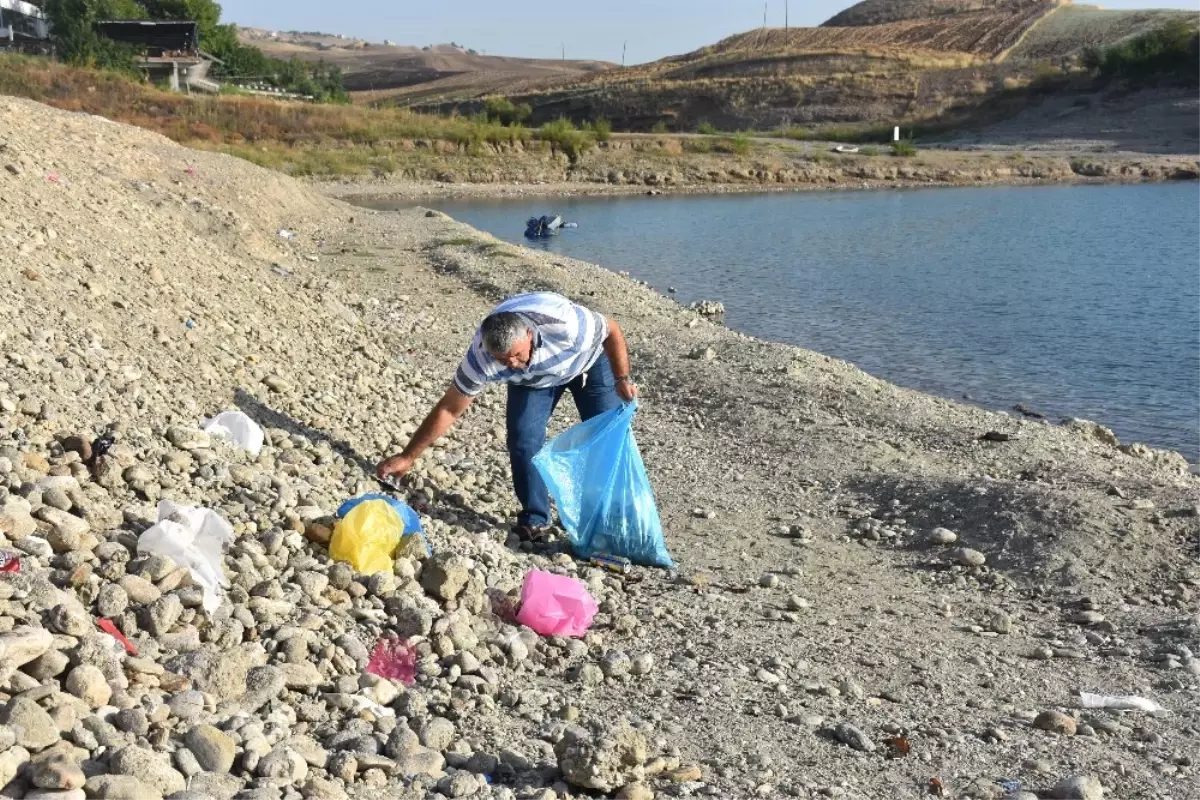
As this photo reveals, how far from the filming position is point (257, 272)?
11.5 meters

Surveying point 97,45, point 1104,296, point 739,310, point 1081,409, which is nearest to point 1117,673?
point 1081,409

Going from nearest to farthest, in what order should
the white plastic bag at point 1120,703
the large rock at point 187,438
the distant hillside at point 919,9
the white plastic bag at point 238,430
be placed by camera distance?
the white plastic bag at point 1120,703 → the large rock at point 187,438 → the white plastic bag at point 238,430 → the distant hillside at point 919,9

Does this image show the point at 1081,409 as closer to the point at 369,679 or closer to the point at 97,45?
the point at 369,679

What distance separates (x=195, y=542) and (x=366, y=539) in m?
0.72

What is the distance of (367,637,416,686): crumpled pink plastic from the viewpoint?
4254 mm

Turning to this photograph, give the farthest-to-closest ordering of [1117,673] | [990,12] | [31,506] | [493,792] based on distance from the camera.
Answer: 1. [990,12]
2. [1117,673]
3. [31,506]
4. [493,792]

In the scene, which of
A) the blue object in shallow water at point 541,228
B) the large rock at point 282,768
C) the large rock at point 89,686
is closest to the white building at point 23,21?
the blue object in shallow water at point 541,228

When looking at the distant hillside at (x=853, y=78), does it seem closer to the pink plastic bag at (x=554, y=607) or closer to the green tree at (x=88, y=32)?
the green tree at (x=88, y=32)

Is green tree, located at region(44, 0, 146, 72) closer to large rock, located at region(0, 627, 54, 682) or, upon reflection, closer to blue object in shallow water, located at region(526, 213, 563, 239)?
blue object in shallow water, located at region(526, 213, 563, 239)

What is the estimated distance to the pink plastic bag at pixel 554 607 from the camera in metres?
4.87

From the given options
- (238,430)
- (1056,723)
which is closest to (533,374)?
(238,430)

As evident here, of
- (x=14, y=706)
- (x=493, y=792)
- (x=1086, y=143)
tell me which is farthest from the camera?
(x=1086, y=143)

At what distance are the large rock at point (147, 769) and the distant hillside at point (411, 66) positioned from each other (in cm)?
9424

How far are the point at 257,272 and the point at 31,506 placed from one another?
740cm
